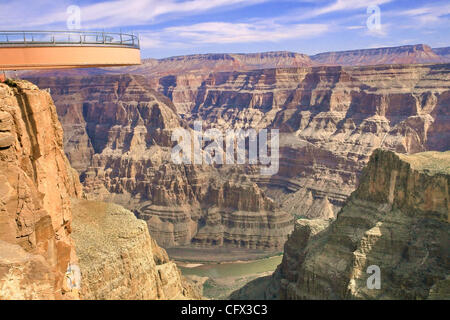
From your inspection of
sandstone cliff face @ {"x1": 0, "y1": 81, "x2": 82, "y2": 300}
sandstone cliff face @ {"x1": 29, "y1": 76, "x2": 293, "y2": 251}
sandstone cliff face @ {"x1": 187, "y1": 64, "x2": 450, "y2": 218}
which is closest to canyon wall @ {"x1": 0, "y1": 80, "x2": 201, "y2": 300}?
sandstone cliff face @ {"x1": 0, "y1": 81, "x2": 82, "y2": 300}

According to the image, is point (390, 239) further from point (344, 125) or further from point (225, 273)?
point (344, 125)

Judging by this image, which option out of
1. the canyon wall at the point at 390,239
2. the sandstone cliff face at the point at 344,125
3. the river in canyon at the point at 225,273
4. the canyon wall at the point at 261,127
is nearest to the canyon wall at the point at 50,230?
the canyon wall at the point at 390,239

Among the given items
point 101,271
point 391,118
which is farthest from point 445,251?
point 391,118

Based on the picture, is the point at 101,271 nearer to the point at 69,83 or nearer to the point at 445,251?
the point at 445,251

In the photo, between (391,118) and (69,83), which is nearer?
(391,118)

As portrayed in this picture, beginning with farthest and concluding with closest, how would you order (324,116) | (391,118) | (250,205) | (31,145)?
(324,116) → (391,118) → (250,205) → (31,145)

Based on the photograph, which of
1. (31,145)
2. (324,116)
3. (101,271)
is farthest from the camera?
(324,116)
